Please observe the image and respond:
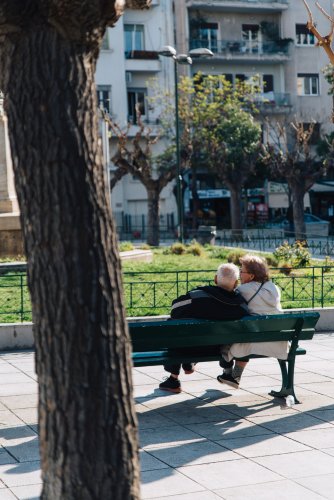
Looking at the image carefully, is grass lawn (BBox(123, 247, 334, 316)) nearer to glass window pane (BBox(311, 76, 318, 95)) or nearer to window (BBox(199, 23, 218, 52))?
window (BBox(199, 23, 218, 52))

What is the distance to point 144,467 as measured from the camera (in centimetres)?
677

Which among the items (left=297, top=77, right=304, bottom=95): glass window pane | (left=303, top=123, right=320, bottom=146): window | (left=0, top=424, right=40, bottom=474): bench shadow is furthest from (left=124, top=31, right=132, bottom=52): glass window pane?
(left=0, top=424, right=40, bottom=474): bench shadow

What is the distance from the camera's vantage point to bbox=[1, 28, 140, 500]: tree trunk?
407 cm

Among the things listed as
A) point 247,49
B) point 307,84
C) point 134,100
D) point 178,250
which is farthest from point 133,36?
point 178,250

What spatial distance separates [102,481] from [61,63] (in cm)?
175

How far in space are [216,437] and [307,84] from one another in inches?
1976

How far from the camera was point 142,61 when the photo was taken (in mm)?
51500

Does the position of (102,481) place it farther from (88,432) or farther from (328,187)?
(328,187)

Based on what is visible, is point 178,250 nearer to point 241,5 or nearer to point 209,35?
point 209,35

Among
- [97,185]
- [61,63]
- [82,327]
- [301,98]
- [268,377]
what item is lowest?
[268,377]

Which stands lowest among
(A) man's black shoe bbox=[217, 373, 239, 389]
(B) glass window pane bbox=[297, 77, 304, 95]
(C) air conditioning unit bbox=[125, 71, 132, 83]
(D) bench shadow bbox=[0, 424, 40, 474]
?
(D) bench shadow bbox=[0, 424, 40, 474]

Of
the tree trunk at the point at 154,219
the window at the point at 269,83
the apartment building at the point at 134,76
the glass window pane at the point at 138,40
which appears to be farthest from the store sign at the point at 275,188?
the tree trunk at the point at 154,219

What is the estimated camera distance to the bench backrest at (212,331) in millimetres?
8516

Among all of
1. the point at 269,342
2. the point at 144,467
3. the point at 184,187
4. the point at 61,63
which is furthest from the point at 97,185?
the point at 184,187
